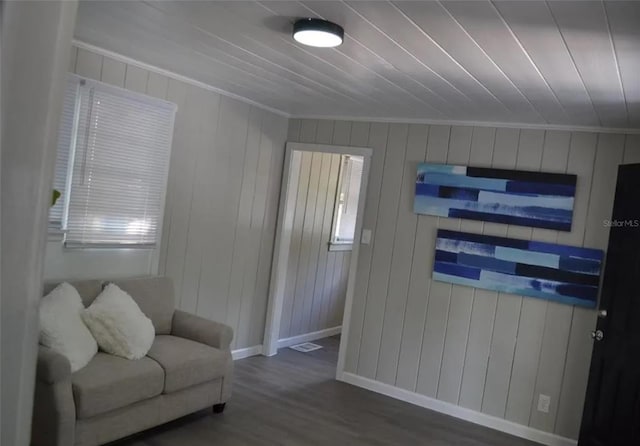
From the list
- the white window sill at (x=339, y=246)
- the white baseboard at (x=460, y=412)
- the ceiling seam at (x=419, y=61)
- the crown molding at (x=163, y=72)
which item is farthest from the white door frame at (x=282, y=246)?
the ceiling seam at (x=419, y=61)

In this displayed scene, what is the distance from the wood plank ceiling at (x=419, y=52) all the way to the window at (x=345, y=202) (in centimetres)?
185

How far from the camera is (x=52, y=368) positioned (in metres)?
2.53

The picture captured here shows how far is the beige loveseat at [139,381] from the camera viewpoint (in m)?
2.58

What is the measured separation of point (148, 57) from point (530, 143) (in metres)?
2.78

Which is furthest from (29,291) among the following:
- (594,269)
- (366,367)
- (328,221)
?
(328,221)

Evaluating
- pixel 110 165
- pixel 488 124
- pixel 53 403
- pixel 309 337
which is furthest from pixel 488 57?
pixel 309 337

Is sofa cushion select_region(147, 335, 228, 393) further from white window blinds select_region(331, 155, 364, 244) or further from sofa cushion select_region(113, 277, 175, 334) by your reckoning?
white window blinds select_region(331, 155, 364, 244)

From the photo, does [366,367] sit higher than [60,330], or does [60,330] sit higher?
[60,330]

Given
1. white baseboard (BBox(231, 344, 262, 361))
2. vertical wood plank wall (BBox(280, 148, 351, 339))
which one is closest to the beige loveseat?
white baseboard (BBox(231, 344, 262, 361))

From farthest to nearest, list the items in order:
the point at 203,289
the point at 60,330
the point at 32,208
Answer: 1. the point at 203,289
2. the point at 60,330
3. the point at 32,208

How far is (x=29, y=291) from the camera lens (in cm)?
63

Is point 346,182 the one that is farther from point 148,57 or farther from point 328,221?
point 148,57

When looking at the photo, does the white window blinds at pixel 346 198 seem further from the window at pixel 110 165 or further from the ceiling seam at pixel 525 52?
Answer: the ceiling seam at pixel 525 52

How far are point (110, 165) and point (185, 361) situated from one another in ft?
4.56
